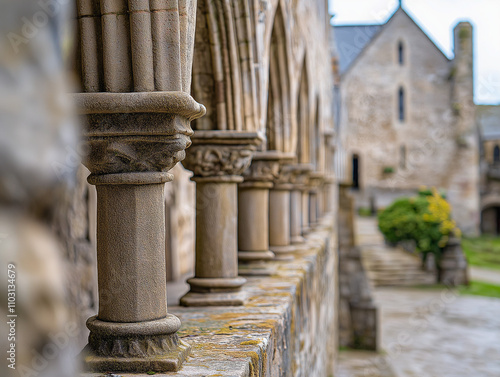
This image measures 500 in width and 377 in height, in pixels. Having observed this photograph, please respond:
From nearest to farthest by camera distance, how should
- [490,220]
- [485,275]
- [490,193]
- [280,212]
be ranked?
[280,212] → [485,275] → [490,193] → [490,220]

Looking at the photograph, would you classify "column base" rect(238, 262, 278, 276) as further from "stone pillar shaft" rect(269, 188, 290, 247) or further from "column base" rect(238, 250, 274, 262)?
"stone pillar shaft" rect(269, 188, 290, 247)

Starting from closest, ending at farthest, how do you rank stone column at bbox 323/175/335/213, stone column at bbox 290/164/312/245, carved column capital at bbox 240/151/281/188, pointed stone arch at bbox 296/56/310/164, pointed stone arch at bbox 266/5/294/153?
carved column capital at bbox 240/151/281/188 → pointed stone arch at bbox 266/5/294/153 → stone column at bbox 290/164/312/245 → pointed stone arch at bbox 296/56/310/164 → stone column at bbox 323/175/335/213

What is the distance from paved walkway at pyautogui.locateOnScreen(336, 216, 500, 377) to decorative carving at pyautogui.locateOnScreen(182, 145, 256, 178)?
8035 millimetres

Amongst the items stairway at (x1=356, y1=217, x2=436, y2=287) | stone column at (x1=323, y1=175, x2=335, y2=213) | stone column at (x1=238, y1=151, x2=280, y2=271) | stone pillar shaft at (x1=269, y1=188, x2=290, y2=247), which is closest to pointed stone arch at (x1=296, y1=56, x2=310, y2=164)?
stone pillar shaft at (x1=269, y1=188, x2=290, y2=247)

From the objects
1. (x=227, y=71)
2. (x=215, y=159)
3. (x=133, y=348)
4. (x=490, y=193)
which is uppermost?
(x=227, y=71)

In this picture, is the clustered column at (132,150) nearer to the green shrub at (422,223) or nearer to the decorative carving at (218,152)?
the decorative carving at (218,152)

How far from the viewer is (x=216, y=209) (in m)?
3.74

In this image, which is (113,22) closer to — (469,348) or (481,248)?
(469,348)

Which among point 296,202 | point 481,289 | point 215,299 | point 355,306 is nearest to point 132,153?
point 215,299

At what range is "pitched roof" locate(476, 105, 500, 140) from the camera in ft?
138

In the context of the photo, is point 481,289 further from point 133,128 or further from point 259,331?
point 133,128

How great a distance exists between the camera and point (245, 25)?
12.3 feet

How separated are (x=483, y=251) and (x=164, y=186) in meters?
28.2

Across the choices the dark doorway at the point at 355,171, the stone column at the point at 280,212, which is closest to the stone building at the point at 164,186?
the stone column at the point at 280,212
